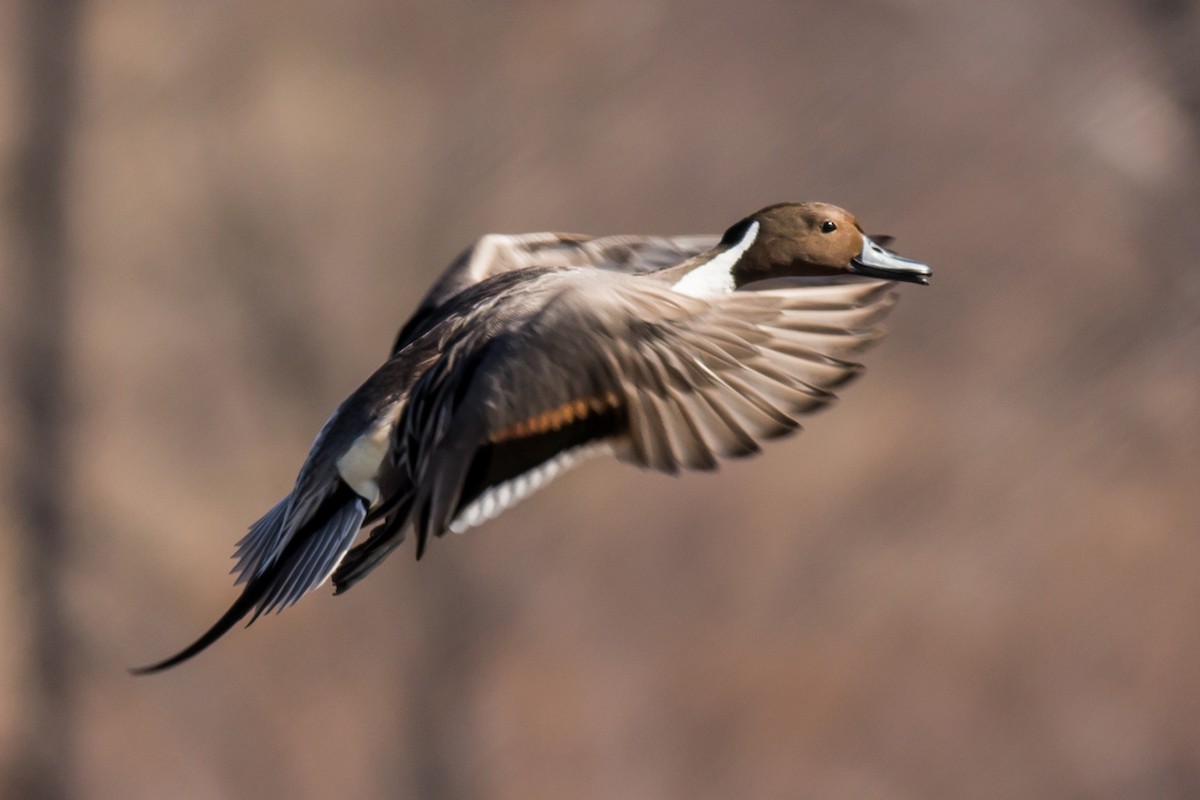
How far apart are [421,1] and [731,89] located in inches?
33.9

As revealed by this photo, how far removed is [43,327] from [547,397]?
2953 mm

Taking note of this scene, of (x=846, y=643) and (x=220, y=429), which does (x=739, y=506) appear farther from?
(x=220, y=429)

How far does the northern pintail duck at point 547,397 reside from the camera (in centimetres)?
150

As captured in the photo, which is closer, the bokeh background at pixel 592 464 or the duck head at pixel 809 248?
the duck head at pixel 809 248

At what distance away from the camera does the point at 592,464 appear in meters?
4.11

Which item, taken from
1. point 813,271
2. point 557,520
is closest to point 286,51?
point 557,520

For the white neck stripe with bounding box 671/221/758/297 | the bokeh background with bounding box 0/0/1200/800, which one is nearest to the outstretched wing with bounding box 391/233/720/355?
the white neck stripe with bounding box 671/221/758/297

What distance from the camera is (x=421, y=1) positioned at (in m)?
4.20

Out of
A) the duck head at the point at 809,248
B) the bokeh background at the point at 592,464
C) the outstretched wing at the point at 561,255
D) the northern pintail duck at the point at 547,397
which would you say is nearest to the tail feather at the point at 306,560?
the northern pintail duck at the point at 547,397

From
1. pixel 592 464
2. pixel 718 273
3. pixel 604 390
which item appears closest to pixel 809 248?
pixel 718 273

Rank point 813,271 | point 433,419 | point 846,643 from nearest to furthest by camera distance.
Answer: point 433,419
point 813,271
point 846,643

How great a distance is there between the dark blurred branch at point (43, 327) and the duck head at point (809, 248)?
280 centimetres

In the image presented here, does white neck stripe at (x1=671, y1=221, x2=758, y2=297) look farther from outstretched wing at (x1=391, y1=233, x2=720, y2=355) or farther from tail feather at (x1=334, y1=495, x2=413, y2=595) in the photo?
tail feather at (x1=334, y1=495, x2=413, y2=595)

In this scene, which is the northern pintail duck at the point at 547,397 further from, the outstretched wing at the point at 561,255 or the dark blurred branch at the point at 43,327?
the dark blurred branch at the point at 43,327
